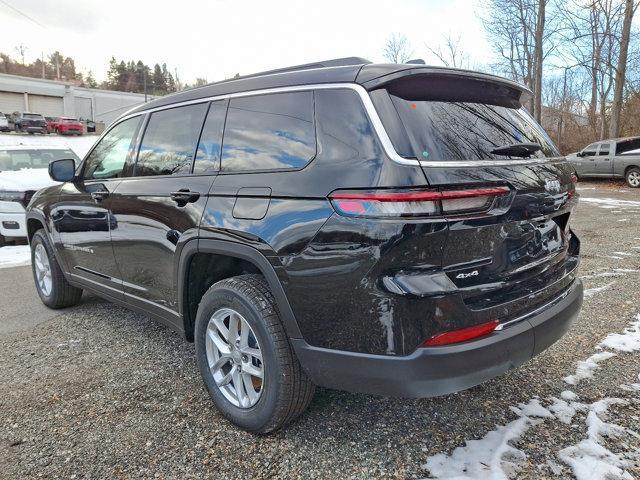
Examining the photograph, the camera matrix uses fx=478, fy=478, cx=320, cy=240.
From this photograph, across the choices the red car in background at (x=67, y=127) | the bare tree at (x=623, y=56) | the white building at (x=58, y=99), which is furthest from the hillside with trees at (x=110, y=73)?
the bare tree at (x=623, y=56)

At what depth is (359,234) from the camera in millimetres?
1974

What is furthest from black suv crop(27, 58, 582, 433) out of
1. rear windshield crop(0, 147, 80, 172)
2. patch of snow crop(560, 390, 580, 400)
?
rear windshield crop(0, 147, 80, 172)

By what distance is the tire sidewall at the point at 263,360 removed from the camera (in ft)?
7.58

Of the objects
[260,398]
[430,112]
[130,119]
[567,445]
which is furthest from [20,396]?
[567,445]

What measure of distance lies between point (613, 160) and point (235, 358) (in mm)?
18467

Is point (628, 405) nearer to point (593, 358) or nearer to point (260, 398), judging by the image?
point (593, 358)

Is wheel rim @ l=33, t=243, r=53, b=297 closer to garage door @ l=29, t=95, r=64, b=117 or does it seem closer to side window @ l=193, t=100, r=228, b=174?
side window @ l=193, t=100, r=228, b=174

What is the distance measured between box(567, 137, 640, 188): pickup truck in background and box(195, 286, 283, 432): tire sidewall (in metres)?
16.7

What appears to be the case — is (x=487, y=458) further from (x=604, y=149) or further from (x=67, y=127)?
(x=67, y=127)

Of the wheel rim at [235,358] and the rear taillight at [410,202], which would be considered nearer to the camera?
the rear taillight at [410,202]

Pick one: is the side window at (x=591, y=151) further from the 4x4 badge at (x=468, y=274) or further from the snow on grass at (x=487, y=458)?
the 4x4 badge at (x=468, y=274)

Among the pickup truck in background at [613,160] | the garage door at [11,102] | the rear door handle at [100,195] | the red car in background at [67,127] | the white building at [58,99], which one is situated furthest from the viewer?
the white building at [58,99]

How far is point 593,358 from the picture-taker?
10.8 feet

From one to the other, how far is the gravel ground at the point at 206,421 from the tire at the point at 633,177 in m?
15.2
